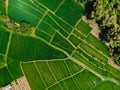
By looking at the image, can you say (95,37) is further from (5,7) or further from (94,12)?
(5,7)

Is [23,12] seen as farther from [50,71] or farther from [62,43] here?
[50,71]

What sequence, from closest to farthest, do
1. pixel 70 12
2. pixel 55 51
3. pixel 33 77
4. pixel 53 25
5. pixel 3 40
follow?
pixel 33 77, pixel 3 40, pixel 55 51, pixel 53 25, pixel 70 12

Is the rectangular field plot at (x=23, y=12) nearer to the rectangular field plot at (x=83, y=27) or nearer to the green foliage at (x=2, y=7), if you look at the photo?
the green foliage at (x=2, y=7)

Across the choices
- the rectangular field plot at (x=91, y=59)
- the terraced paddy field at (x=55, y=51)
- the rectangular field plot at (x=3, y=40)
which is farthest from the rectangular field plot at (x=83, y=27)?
the rectangular field plot at (x=3, y=40)

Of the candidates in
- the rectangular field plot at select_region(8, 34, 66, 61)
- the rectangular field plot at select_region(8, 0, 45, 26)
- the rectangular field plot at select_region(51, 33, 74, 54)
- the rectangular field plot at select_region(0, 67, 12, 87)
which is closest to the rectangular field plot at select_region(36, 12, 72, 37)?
the rectangular field plot at select_region(51, 33, 74, 54)

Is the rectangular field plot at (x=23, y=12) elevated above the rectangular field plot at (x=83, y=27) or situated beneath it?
elevated above

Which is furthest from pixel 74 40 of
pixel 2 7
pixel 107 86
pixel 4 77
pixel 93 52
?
pixel 4 77

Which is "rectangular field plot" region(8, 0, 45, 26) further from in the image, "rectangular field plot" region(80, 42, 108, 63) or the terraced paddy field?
"rectangular field plot" region(80, 42, 108, 63)
